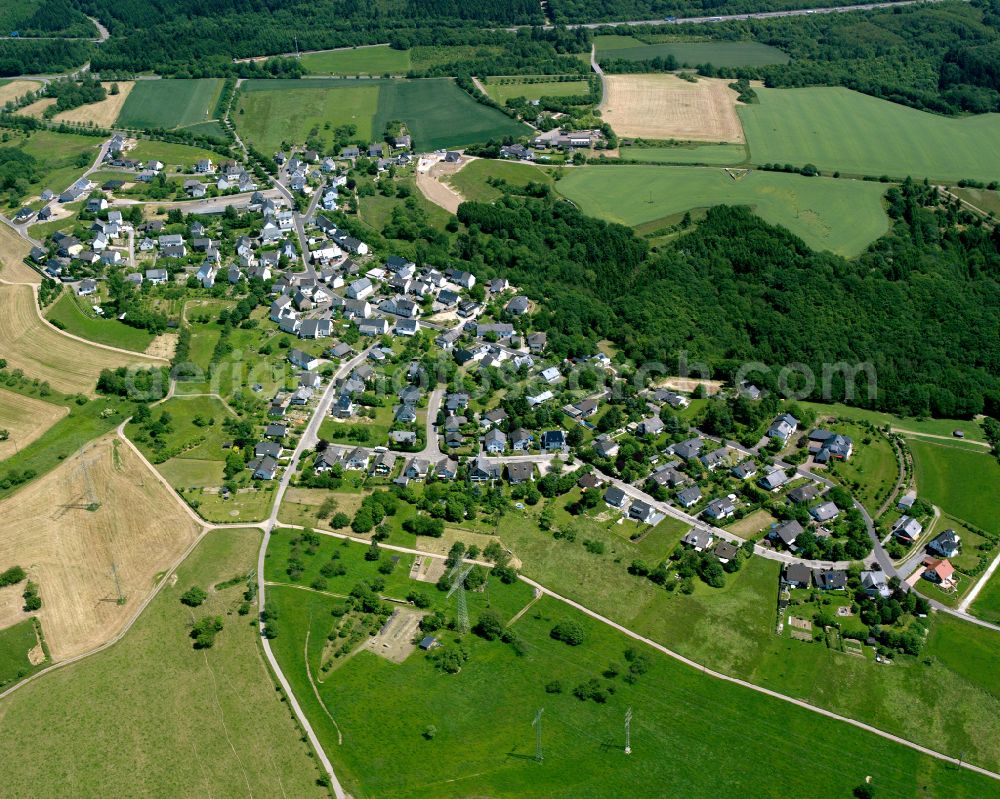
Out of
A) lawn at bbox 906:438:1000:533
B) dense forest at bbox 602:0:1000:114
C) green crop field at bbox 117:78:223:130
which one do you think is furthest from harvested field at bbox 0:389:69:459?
dense forest at bbox 602:0:1000:114

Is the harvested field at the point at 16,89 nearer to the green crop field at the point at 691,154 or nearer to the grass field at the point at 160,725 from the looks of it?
the green crop field at the point at 691,154

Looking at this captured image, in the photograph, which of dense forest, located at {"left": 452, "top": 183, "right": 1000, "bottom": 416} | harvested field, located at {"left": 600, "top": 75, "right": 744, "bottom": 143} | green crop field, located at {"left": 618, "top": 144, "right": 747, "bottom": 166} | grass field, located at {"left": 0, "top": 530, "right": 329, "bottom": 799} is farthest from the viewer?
harvested field, located at {"left": 600, "top": 75, "right": 744, "bottom": 143}

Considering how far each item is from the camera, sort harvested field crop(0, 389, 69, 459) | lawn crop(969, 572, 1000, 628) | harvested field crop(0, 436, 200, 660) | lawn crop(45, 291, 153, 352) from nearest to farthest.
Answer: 1. harvested field crop(0, 436, 200, 660)
2. lawn crop(969, 572, 1000, 628)
3. harvested field crop(0, 389, 69, 459)
4. lawn crop(45, 291, 153, 352)

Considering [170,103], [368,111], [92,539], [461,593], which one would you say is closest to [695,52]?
[368,111]

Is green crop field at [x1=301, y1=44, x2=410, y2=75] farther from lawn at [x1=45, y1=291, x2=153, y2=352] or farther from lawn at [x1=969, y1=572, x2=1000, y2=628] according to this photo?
lawn at [x1=969, y1=572, x2=1000, y2=628]

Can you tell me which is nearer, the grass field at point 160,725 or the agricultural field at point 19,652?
the grass field at point 160,725

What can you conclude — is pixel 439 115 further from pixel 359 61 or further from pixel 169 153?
pixel 169 153

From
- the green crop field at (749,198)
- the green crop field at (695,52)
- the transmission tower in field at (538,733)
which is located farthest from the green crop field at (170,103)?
the transmission tower in field at (538,733)

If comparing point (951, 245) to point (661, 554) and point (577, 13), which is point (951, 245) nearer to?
point (661, 554)
